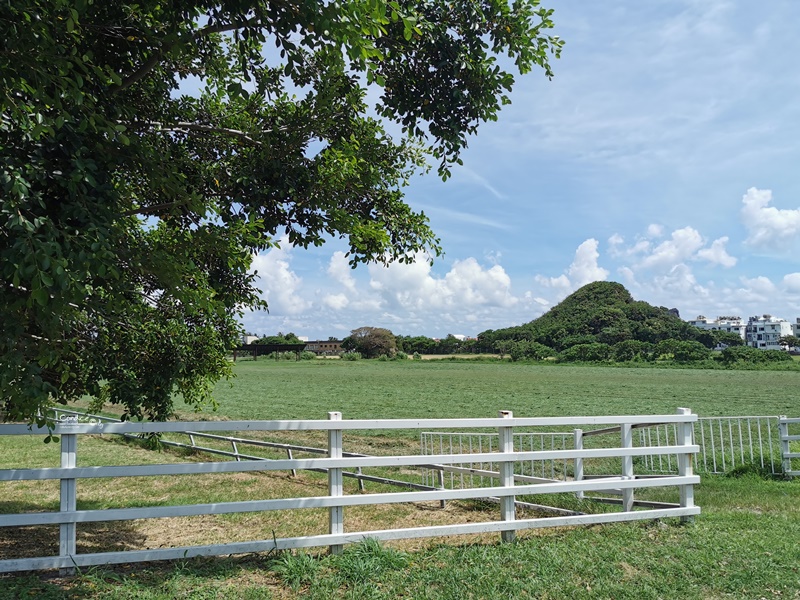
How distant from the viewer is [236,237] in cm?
606

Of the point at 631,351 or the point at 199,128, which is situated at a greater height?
the point at 199,128

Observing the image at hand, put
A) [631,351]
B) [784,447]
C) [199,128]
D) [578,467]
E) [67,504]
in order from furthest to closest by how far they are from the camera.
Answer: [631,351], [784,447], [578,467], [199,128], [67,504]

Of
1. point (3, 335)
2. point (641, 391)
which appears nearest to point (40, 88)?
point (3, 335)

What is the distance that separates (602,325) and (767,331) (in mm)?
64720

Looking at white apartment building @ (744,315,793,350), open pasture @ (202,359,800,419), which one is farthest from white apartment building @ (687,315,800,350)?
open pasture @ (202,359,800,419)

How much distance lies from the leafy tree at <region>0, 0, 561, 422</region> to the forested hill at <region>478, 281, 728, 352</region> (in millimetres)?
118730

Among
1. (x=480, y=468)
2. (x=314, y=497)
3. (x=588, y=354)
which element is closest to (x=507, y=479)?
(x=314, y=497)

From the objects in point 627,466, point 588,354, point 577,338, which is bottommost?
point 627,466

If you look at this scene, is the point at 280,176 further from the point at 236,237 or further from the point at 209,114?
the point at 209,114

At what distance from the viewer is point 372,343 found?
142500 millimetres

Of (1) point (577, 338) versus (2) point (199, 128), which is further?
(1) point (577, 338)

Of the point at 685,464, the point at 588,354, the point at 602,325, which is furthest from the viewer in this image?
the point at 602,325

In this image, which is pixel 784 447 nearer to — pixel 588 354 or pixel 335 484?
pixel 335 484

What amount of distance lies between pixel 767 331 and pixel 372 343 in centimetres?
11780
